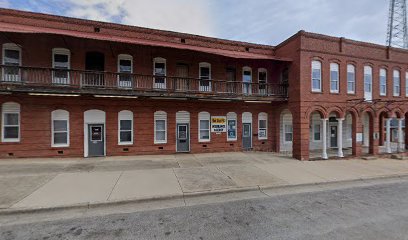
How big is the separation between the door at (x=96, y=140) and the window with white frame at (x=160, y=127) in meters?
3.30

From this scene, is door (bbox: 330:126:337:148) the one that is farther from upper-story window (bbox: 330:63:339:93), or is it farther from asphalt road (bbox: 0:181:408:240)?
asphalt road (bbox: 0:181:408:240)

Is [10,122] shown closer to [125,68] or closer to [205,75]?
[125,68]

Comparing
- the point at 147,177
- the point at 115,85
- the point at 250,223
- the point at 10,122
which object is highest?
the point at 115,85

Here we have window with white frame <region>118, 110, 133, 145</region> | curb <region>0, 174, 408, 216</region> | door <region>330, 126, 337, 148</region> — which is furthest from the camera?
door <region>330, 126, 337, 148</region>

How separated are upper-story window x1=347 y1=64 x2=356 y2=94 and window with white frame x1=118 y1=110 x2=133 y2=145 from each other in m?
15.7

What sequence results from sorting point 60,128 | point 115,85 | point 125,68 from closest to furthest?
point 60,128, point 115,85, point 125,68

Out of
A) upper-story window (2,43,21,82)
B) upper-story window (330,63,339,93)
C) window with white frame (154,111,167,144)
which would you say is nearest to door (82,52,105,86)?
upper-story window (2,43,21,82)

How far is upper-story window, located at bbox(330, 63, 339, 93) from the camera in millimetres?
14430

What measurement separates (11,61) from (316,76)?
18.9m

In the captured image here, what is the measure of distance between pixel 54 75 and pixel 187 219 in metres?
12.0

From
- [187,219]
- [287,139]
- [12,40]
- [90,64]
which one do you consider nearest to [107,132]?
[90,64]

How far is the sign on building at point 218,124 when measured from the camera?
1492 cm

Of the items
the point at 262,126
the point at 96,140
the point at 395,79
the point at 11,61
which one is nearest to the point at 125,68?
the point at 96,140

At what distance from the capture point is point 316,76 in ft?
46.1
